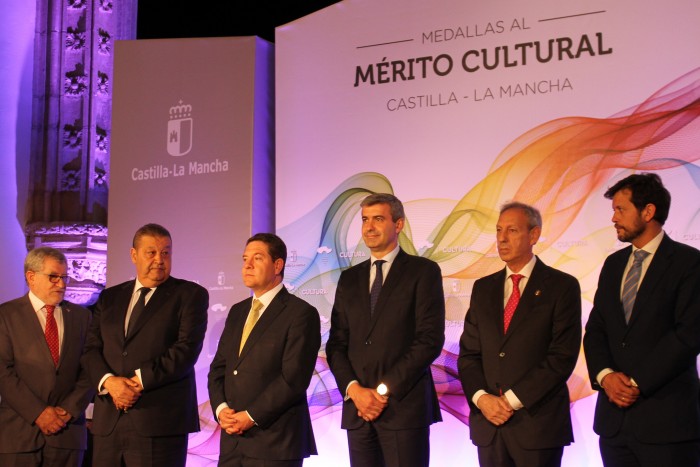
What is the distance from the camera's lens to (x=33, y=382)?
431 centimetres

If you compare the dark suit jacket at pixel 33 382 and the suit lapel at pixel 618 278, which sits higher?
the suit lapel at pixel 618 278

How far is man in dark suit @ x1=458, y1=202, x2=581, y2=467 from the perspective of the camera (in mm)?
3512

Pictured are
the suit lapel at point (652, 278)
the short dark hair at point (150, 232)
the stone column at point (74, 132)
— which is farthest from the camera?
the stone column at point (74, 132)

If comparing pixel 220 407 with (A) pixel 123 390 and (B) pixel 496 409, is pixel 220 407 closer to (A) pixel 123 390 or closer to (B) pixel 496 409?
(A) pixel 123 390

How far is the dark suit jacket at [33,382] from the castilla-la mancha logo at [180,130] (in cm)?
208

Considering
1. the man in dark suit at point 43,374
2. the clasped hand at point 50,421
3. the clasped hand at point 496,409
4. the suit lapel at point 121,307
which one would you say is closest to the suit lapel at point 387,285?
the clasped hand at point 496,409

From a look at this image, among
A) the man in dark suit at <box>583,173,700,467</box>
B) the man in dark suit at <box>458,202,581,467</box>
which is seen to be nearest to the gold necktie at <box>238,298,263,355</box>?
the man in dark suit at <box>458,202,581,467</box>

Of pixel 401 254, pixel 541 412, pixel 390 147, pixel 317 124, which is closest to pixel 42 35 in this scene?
pixel 317 124

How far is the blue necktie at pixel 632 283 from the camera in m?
3.59

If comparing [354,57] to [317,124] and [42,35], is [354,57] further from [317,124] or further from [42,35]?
[42,35]

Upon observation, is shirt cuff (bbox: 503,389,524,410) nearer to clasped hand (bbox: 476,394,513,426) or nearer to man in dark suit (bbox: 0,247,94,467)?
clasped hand (bbox: 476,394,513,426)

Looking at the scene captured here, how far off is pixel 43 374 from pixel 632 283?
9.90 feet

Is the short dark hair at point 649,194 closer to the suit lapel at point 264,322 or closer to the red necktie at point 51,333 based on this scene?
the suit lapel at point 264,322

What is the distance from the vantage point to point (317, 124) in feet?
19.1
